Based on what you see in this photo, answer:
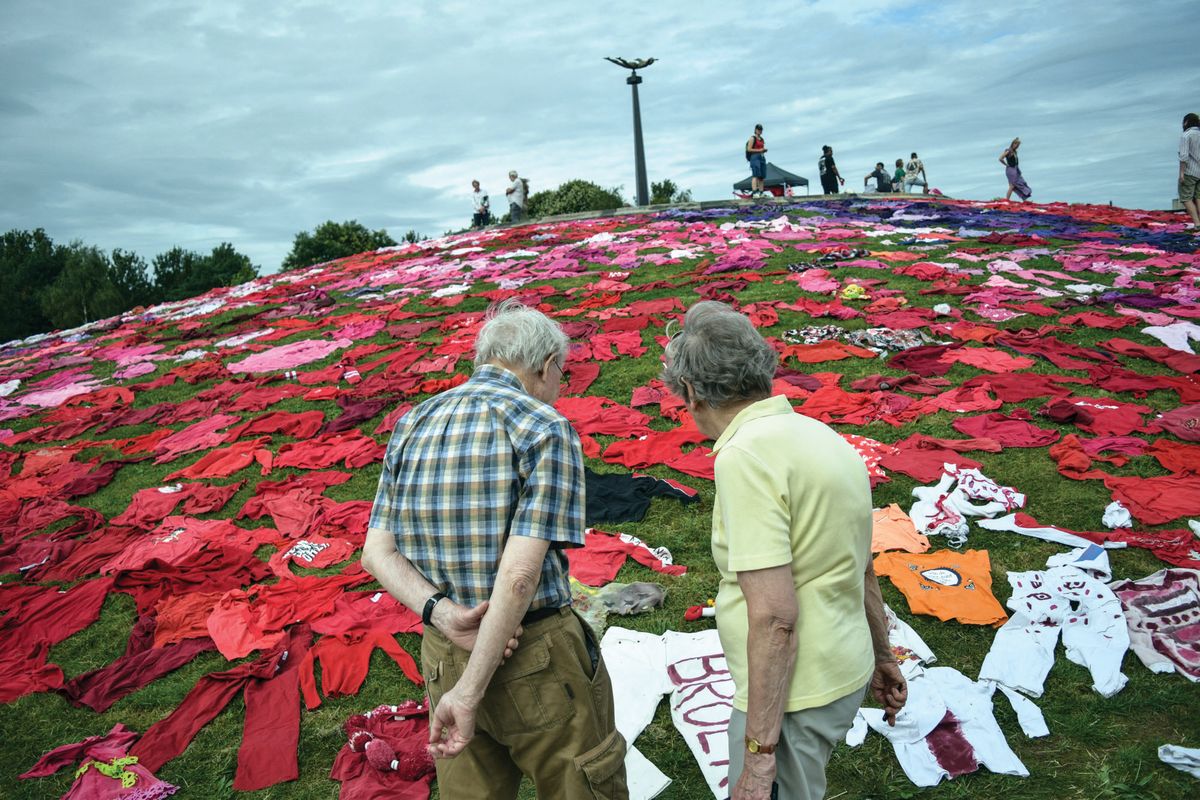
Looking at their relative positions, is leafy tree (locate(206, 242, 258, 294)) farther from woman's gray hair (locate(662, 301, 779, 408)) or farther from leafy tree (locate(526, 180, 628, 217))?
woman's gray hair (locate(662, 301, 779, 408))

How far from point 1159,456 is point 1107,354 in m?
2.86

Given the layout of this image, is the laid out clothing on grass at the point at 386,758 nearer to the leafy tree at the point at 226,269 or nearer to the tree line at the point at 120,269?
the tree line at the point at 120,269

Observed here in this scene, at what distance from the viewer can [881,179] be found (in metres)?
26.7

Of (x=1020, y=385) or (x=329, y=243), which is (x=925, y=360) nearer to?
(x=1020, y=385)

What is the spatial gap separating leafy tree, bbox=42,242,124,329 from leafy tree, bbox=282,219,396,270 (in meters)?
10.4

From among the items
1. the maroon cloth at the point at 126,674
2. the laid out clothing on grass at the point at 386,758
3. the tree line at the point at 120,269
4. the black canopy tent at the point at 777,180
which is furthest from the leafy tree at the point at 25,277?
the laid out clothing on grass at the point at 386,758

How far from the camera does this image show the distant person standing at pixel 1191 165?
42.7 feet

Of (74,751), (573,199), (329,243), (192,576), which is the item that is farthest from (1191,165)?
(329,243)

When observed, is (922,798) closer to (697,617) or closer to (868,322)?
(697,617)

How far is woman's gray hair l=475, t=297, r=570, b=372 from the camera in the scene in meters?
A: 2.30

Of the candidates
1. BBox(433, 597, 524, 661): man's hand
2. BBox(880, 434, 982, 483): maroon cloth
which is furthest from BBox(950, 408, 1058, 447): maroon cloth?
BBox(433, 597, 524, 661): man's hand

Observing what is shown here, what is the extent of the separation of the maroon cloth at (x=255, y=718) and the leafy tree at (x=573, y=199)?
39094 millimetres

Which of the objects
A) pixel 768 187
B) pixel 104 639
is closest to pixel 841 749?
pixel 104 639

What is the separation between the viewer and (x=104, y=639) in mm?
4980
